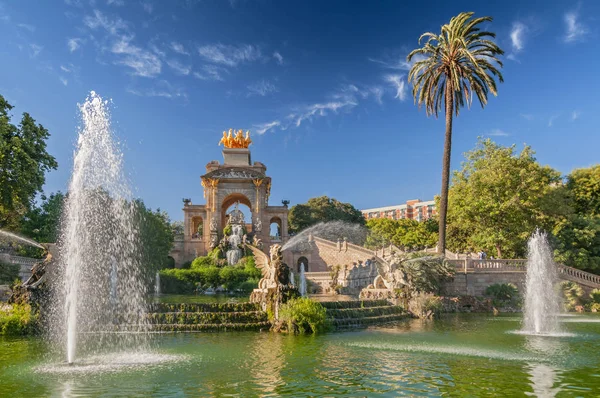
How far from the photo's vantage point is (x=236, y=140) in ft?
232

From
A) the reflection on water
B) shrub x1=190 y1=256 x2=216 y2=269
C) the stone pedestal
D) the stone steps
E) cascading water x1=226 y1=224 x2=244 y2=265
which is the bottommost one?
the stone steps

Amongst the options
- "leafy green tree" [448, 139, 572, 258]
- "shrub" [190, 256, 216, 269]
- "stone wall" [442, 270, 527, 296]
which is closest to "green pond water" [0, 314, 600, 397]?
"stone wall" [442, 270, 527, 296]

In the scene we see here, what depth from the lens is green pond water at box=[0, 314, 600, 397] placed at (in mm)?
9836

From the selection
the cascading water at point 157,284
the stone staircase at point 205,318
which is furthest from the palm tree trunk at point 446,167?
the cascading water at point 157,284

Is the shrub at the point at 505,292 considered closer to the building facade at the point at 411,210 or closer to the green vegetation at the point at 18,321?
the green vegetation at the point at 18,321

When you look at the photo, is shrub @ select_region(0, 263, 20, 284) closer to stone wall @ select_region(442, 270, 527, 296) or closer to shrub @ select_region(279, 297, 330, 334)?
shrub @ select_region(279, 297, 330, 334)

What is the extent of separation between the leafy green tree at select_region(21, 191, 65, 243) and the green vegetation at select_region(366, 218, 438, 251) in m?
34.2

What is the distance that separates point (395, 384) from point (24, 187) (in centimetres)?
2467

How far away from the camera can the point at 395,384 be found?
1029 cm

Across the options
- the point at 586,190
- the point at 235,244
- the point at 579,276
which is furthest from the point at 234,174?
the point at 579,276

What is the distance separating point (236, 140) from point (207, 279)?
30.7 m

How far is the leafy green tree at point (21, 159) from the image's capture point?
2698cm

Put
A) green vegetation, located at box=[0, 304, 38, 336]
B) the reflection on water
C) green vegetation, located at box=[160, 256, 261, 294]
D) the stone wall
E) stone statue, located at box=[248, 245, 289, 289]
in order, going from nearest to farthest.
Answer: the reflection on water, green vegetation, located at box=[0, 304, 38, 336], stone statue, located at box=[248, 245, 289, 289], the stone wall, green vegetation, located at box=[160, 256, 261, 294]

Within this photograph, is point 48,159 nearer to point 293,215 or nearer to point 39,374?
point 39,374
